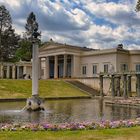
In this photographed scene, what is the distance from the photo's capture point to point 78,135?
473 inches

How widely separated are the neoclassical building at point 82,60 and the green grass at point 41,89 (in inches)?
440

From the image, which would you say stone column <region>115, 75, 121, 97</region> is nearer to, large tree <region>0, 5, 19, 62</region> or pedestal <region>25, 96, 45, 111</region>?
pedestal <region>25, 96, 45, 111</region>

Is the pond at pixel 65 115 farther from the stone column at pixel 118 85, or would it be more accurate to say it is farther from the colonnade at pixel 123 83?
the stone column at pixel 118 85

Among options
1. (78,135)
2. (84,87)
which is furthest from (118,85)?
(78,135)

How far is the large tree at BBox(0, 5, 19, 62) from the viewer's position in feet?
299

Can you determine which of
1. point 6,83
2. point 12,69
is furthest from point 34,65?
point 12,69

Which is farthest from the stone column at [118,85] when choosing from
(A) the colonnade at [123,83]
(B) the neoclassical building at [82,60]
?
(B) the neoclassical building at [82,60]

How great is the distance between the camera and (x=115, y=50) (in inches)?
2650

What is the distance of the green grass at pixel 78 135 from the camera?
1153 cm

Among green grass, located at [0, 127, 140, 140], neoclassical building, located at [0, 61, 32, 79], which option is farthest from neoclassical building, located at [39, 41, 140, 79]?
green grass, located at [0, 127, 140, 140]

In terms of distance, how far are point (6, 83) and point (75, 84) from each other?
46.1ft

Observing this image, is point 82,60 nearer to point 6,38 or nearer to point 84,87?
point 84,87

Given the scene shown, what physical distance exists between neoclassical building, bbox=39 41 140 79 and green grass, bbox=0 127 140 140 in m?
54.8

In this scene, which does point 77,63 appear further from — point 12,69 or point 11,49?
point 11,49
